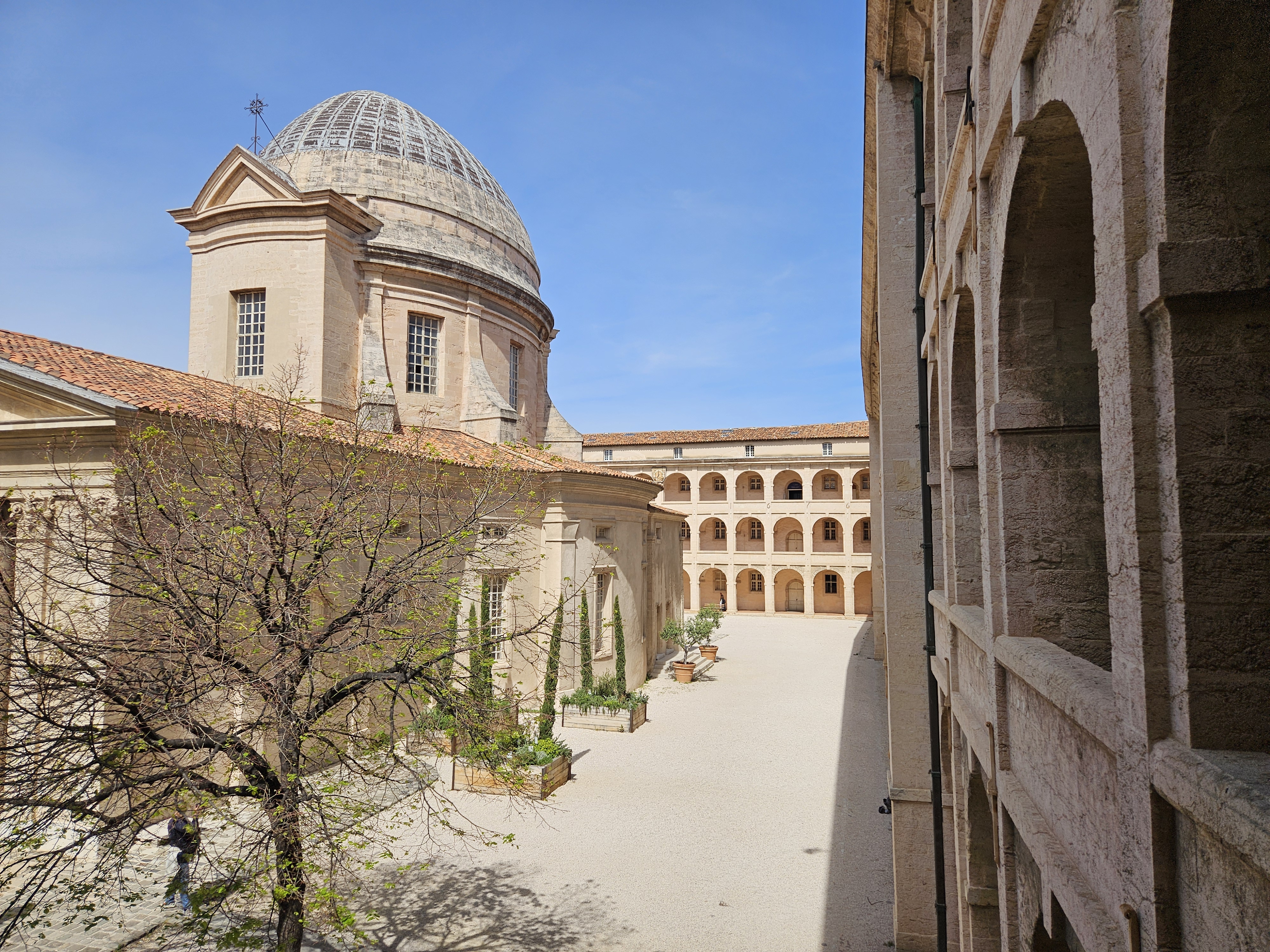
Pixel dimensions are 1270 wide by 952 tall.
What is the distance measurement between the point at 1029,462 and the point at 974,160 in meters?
2.01

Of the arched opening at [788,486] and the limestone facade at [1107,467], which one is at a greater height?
the arched opening at [788,486]

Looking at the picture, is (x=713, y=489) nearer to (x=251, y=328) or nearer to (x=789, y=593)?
(x=789, y=593)

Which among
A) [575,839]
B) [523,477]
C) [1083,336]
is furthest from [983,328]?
[575,839]

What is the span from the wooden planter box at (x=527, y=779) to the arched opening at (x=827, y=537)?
30.8 meters

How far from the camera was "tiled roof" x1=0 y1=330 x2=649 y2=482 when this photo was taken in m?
11.8

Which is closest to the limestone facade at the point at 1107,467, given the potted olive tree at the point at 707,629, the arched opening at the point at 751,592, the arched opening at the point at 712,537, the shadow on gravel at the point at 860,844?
the shadow on gravel at the point at 860,844

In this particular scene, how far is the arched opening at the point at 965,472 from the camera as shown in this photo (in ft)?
20.9

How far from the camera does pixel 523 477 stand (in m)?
10.8

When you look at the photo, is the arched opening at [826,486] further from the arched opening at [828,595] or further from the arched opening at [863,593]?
the arched opening at [863,593]

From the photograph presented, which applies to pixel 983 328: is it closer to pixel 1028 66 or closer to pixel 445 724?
pixel 1028 66

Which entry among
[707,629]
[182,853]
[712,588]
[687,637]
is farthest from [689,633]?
[182,853]

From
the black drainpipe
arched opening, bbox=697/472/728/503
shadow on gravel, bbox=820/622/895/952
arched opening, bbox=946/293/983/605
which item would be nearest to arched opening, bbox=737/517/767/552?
arched opening, bbox=697/472/728/503

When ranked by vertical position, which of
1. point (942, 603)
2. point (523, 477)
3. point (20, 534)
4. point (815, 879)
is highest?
point (523, 477)

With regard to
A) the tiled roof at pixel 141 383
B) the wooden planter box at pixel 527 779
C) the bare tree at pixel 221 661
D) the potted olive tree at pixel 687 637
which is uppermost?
the tiled roof at pixel 141 383
